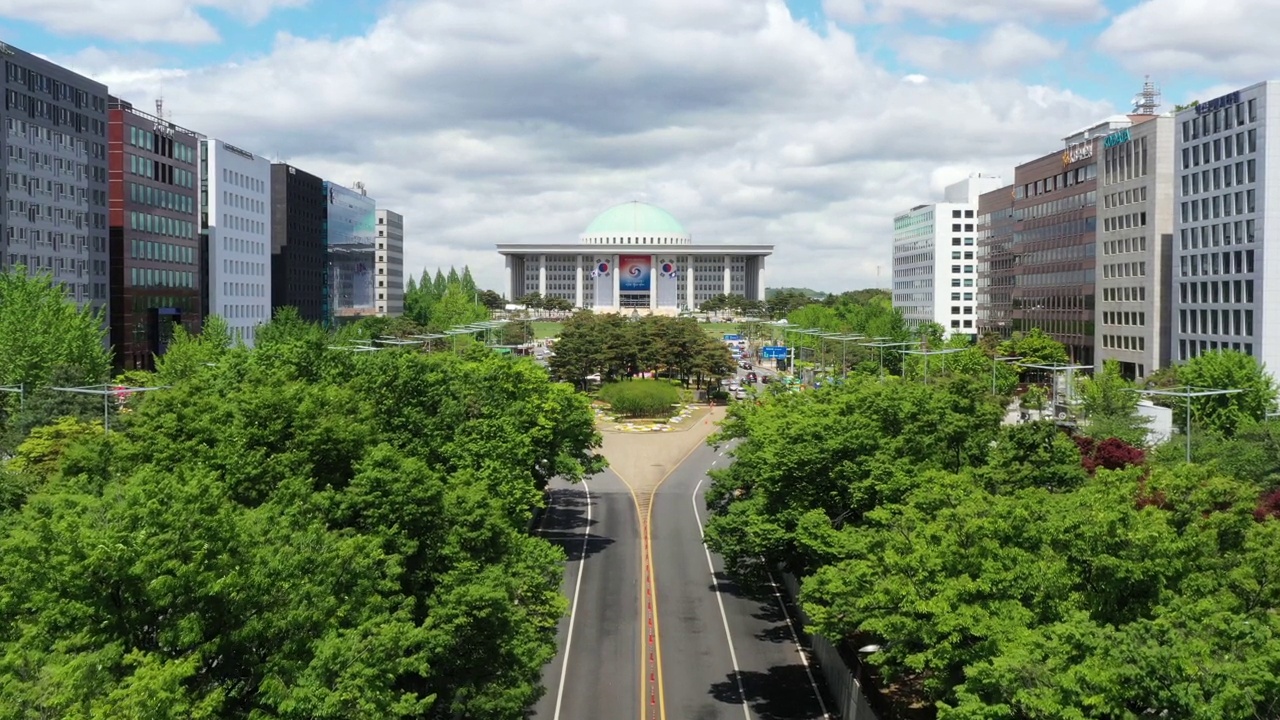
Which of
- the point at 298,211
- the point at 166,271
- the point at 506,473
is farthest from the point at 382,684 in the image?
the point at 298,211

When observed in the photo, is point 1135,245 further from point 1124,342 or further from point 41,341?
point 41,341

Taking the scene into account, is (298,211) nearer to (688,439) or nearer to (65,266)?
(65,266)

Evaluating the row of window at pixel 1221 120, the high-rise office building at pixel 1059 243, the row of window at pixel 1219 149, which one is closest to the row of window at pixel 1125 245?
the high-rise office building at pixel 1059 243

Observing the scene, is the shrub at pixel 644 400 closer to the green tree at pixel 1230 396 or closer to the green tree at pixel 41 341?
the green tree at pixel 1230 396

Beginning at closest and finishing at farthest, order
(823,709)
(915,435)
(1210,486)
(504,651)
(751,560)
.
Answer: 1. (504,651)
2. (1210,486)
3. (823,709)
4. (915,435)
5. (751,560)

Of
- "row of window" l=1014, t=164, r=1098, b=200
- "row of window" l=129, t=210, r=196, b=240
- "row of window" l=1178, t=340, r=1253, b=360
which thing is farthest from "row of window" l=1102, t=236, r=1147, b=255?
"row of window" l=129, t=210, r=196, b=240
